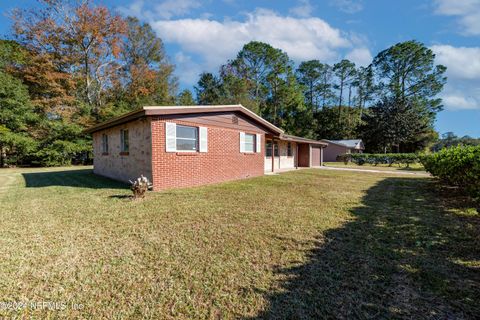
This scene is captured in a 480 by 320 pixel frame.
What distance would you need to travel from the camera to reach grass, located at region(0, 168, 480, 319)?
7.06 feet

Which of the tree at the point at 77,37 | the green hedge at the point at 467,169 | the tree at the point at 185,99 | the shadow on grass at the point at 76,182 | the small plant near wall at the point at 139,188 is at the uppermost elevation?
the tree at the point at 77,37

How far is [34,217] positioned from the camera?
464 cm

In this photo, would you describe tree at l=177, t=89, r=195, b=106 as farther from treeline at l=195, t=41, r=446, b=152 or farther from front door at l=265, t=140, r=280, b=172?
front door at l=265, t=140, r=280, b=172

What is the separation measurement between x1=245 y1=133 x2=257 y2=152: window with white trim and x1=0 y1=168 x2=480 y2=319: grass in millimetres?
6148

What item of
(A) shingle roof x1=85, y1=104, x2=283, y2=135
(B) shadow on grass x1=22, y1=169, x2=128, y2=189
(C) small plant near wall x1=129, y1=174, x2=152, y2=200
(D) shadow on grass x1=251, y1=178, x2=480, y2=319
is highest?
(A) shingle roof x1=85, y1=104, x2=283, y2=135

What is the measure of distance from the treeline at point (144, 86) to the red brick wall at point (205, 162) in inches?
601

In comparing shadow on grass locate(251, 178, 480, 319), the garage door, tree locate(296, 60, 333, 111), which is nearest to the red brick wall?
shadow on grass locate(251, 178, 480, 319)

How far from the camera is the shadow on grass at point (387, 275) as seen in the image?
2104 mm

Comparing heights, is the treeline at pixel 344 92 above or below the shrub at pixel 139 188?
above

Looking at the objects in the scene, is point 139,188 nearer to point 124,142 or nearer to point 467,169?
point 124,142

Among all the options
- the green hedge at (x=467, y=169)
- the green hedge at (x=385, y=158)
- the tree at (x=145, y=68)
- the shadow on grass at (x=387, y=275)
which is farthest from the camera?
the tree at (x=145, y=68)

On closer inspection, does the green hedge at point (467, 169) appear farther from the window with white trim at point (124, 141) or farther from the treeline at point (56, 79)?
the treeline at point (56, 79)

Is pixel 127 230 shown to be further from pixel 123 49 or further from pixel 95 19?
pixel 123 49

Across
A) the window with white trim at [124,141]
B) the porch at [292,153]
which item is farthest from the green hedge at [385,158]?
the window with white trim at [124,141]
